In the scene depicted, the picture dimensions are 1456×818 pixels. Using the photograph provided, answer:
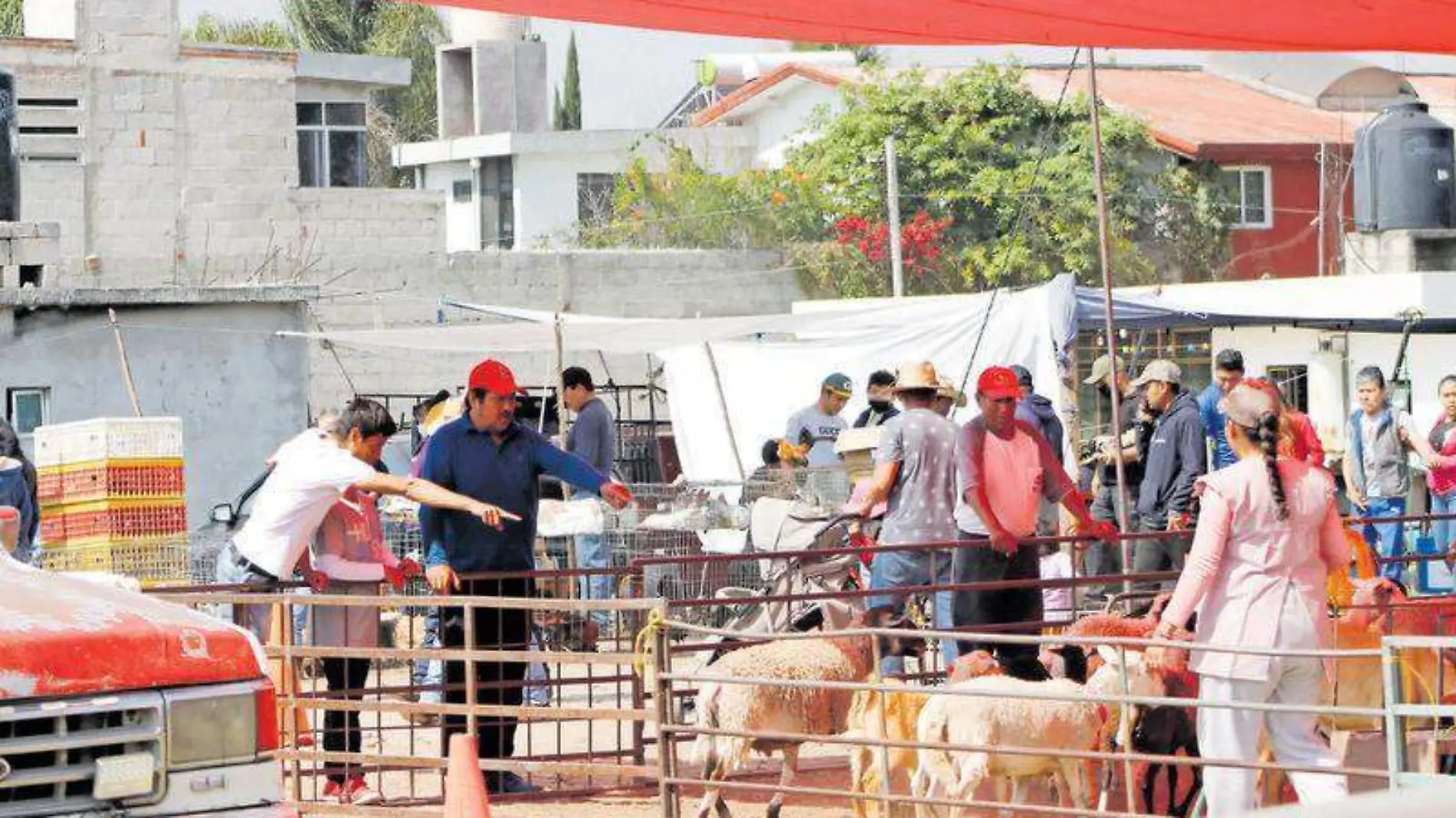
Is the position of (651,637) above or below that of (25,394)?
below

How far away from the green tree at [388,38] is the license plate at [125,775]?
70267 mm

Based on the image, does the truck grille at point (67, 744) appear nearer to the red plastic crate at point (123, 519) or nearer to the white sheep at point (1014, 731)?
the white sheep at point (1014, 731)

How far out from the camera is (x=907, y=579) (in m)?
12.2

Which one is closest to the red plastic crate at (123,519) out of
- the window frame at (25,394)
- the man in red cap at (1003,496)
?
the window frame at (25,394)

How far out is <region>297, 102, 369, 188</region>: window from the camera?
4100 cm

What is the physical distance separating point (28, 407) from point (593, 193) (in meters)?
34.6

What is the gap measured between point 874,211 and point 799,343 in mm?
21528

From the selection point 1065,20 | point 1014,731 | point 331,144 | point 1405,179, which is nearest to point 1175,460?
point 1065,20

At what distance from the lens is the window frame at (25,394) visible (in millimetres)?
22141

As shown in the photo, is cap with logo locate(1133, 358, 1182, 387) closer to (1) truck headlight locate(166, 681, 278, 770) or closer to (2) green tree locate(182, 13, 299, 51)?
(1) truck headlight locate(166, 681, 278, 770)

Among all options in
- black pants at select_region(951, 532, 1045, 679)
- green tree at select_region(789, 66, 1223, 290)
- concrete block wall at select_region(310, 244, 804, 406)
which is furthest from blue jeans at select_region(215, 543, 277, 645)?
green tree at select_region(789, 66, 1223, 290)

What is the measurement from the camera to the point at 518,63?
177ft

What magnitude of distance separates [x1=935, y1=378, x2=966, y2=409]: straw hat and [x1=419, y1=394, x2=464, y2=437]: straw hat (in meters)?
3.02

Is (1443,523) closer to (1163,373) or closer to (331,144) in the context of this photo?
(1163,373)
